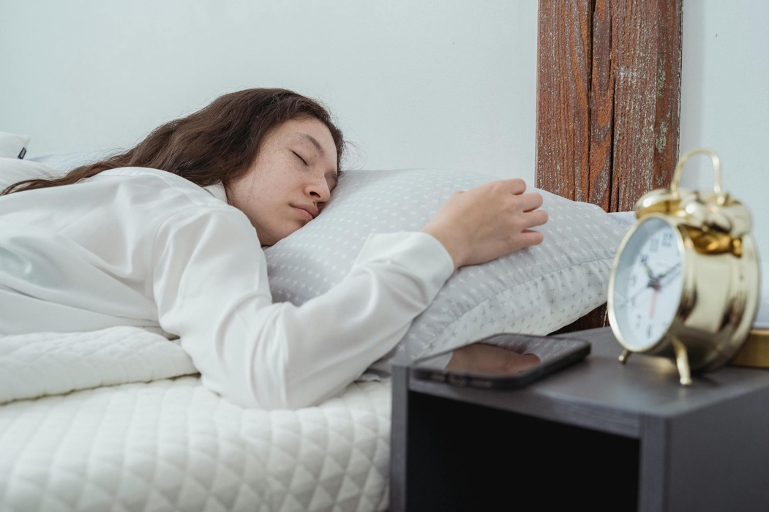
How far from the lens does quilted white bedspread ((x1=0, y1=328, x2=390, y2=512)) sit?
62 cm

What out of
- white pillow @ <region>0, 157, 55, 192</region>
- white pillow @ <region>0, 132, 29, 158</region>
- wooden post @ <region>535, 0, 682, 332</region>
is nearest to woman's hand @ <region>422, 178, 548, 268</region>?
wooden post @ <region>535, 0, 682, 332</region>

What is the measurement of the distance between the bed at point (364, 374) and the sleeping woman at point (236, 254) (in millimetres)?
45

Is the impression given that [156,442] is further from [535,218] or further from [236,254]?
[535,218]

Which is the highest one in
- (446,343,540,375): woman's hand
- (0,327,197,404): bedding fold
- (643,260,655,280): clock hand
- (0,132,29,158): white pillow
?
(0,132,29,158): white pillow

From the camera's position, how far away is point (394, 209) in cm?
106

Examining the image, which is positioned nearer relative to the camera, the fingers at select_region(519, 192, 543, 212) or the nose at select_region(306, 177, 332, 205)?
the fingers at select_region(519, 192, 543, 212)

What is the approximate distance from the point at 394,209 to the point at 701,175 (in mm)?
519

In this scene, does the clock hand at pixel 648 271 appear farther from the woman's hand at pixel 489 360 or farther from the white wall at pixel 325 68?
the white wall at pixel 325 68

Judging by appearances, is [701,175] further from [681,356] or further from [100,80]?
[100,80]

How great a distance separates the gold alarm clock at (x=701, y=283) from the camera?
0.59m

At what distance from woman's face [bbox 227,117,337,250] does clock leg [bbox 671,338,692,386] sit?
788mm

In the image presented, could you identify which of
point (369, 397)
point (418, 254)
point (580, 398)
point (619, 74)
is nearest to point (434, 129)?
point (619, 74)

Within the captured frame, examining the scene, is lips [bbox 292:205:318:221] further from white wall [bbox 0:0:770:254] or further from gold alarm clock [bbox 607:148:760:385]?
gold alarm clock [bbox 607:148:760:385]

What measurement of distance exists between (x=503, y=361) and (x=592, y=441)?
19 centimetres
